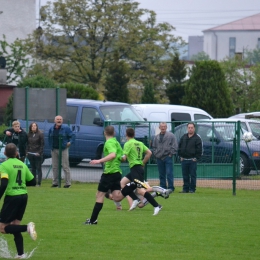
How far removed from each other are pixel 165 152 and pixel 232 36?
136 metres

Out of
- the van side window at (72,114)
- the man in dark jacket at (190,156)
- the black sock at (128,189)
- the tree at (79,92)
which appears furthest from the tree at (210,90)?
the black sock at (128,189)

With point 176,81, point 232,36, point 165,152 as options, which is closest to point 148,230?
point 165,152

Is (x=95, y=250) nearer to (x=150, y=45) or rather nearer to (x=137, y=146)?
(x=137, y=146)

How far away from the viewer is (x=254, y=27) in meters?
152

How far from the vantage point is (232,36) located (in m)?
152

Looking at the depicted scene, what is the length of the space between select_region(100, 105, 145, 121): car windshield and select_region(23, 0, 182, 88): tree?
87.6ft

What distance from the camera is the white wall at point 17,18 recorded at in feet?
202

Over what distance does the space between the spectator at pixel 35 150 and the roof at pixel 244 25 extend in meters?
132

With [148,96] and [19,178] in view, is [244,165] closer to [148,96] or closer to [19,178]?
[19,178]

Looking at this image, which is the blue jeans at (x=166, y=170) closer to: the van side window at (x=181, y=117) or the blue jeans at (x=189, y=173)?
the blue jeans at (x=189, y=173)

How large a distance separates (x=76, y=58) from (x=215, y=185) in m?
32.7

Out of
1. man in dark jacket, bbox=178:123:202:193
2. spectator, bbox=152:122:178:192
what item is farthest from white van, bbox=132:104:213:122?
spectator, bbox=152:122:178:192

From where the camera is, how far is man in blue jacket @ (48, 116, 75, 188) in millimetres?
21375

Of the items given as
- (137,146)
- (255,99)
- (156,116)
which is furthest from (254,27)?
(137,146)
